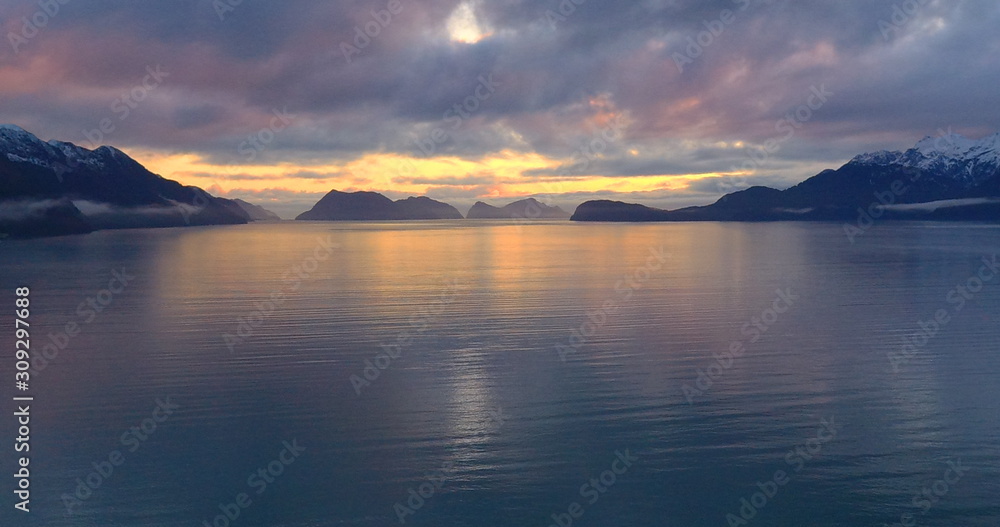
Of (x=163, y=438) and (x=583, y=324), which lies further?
(x=583, y=324)

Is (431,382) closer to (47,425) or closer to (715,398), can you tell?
(715,398)

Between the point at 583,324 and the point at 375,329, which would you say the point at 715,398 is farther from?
the point at 375,329

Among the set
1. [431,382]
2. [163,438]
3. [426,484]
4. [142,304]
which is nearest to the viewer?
[426,484]

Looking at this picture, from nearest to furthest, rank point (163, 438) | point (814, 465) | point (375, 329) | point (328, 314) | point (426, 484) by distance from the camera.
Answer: point (426, 484) < point (814, 465) < point (163, 438) < point (375, 329) < point (328, 314)

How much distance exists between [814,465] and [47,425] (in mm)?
18859

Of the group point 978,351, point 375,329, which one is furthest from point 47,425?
point 978,351

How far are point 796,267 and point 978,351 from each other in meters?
38.6

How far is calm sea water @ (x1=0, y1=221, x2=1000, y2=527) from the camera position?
1324cm

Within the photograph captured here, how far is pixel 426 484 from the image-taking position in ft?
45.6

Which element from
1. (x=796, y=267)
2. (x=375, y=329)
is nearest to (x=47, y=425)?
(x=375, y=329)

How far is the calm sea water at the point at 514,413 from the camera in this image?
13.2 m

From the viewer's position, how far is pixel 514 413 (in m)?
18.3

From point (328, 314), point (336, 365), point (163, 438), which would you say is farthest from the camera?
point (328, 314)

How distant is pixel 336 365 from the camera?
78.3 feet
